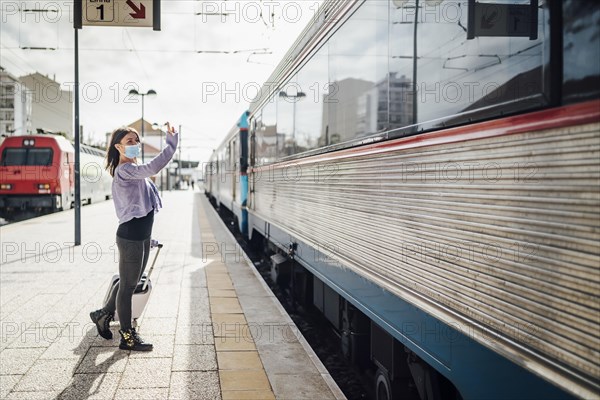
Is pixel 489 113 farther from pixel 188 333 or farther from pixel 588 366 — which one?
pixel 188 333

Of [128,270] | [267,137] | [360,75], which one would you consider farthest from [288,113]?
[128,270]

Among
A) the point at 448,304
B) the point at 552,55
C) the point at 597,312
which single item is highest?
the point at 552,55

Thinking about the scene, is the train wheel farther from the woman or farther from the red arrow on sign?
the red arrow on sign

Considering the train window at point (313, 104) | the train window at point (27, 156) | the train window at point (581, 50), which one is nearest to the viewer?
the train window at point (581, 50)

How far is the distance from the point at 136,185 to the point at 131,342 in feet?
4.18

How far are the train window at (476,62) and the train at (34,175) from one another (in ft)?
61.1

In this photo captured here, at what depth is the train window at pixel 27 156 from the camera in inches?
769

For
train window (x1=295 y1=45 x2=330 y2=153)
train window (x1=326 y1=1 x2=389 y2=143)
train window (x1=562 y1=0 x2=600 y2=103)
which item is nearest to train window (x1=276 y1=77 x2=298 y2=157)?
train window (x1=295 y1=45 x2=330 y2=153)

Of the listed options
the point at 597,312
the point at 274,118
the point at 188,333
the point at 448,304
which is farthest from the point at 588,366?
the point at 274,118

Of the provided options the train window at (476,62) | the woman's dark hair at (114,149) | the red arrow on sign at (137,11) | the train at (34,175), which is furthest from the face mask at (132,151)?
the train at (34,175)

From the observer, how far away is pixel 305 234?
18.9 ft

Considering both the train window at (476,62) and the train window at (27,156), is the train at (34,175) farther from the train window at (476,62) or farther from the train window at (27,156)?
the train window at (476,62)

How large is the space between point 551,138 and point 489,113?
0.44 metres

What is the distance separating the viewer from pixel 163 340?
194 inches
